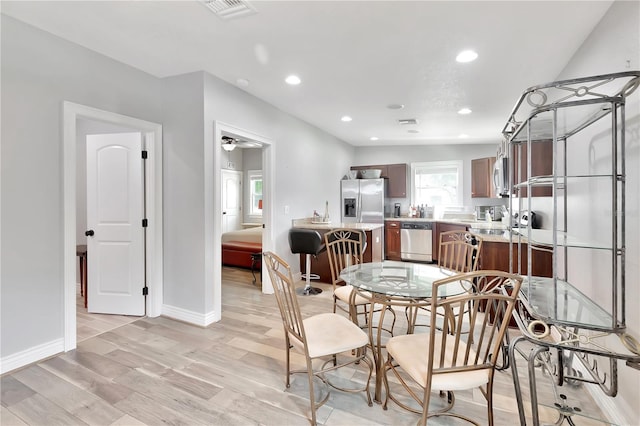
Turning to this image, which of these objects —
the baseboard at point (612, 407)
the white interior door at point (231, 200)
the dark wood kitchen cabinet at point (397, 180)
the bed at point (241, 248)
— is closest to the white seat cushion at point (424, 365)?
the baseboard at point (612, 407)

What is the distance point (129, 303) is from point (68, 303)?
81 centimetres

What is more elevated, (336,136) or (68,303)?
(336,136)

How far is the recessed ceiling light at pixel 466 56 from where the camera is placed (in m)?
2.63

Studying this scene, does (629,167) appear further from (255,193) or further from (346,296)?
(255,193)

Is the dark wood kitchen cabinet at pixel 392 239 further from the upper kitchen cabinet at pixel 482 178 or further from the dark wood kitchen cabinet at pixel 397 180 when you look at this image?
the upper kitchen cabinet at pixel 482 178

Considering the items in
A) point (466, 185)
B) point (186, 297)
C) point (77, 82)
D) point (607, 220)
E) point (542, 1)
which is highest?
point (542, 1)

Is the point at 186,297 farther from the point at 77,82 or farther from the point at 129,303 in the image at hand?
the point at 77,82

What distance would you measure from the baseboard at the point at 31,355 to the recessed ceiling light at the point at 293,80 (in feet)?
10.3

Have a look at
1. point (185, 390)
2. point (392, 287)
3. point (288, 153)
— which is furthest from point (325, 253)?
point (185, 390)

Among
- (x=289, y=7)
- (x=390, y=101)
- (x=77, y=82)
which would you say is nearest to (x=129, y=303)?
(x=77, y=82)

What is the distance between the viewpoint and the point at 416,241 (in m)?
6.31

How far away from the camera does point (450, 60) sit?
2785mm

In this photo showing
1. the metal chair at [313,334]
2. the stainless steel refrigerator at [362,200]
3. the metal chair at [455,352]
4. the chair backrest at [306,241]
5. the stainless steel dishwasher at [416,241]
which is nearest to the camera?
the metal chair at [455,352]

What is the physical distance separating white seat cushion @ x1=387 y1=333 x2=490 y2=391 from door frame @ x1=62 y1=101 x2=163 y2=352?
8.67ft
